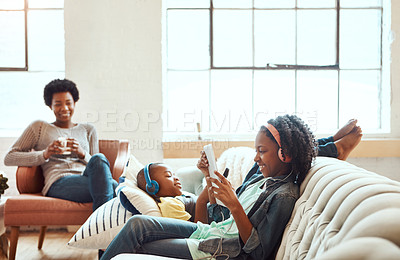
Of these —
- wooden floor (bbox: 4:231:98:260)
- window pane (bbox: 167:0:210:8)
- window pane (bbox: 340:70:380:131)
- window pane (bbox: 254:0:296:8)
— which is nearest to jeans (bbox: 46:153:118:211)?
wooden floor (bbox: 4:231:98:260)

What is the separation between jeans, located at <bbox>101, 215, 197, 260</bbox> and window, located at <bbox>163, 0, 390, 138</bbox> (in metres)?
2.65

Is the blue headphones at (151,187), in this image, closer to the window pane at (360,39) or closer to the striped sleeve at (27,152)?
the striped sleeve at (27,152)

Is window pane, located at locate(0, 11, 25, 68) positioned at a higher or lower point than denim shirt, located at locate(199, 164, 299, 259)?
higher

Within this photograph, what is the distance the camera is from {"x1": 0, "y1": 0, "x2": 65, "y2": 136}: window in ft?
15.3

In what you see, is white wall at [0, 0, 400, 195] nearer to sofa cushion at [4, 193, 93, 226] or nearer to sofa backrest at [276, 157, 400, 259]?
sofa cushion at [4, 193, 93, 226]

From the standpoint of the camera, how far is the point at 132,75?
14.4 feet

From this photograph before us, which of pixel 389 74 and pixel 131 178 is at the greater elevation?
pixel 389 74

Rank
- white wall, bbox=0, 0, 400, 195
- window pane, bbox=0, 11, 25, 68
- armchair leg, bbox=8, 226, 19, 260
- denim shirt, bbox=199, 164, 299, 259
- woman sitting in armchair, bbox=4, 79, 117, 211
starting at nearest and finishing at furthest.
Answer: denim shirt, bbox=199, 164, 299, 259 → armchair leg, bbox=8, 226, 19, 260 → woman sitting in armchair, bbox=4, 79, 117, 211 → white wall, bbox=0, 0, 400, 195 → window pane, bbox=0, 11, 25, 68

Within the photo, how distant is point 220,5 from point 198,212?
282cm

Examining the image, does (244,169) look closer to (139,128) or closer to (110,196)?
(110,196)

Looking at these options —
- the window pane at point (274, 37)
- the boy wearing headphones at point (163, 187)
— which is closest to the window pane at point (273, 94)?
the window pane at point (274, 37)

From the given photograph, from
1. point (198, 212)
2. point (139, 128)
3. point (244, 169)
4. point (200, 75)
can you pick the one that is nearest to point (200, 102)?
point (200, 75)

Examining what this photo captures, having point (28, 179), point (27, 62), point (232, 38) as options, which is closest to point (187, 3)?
point (232, 38)

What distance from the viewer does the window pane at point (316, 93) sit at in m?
4.71
